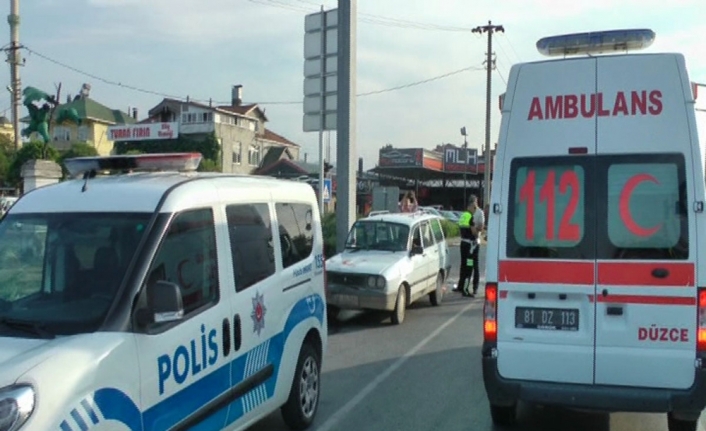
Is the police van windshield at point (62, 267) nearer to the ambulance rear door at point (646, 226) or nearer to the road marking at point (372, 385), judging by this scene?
the road marking at point (372, 385)

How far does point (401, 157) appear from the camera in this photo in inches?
2392

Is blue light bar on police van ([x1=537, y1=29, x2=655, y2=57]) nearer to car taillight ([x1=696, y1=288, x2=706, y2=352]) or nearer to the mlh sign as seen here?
car taillight ([x1=696, y1=288, x2=706, y2=352])

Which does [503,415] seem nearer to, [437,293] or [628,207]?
[628,207]

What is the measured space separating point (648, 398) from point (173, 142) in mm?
66551

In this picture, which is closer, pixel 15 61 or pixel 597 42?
pixel 597 42

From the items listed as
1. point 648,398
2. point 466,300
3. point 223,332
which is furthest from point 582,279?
point 466,300

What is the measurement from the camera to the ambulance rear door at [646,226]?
17.0ft

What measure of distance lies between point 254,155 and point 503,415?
69843mm

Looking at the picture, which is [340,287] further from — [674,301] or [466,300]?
[674,301]

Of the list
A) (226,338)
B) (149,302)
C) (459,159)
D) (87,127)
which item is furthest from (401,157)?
(149,302)

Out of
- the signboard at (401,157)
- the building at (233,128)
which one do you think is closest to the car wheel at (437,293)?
the signboard at (401,157)

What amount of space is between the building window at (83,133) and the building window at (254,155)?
1974 cm

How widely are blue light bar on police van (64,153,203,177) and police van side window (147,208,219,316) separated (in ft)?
2.13

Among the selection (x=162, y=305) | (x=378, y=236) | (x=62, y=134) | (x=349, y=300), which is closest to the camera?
(x=162, y=305)
